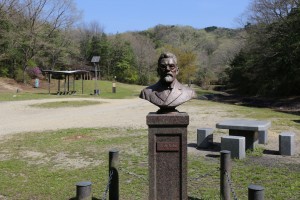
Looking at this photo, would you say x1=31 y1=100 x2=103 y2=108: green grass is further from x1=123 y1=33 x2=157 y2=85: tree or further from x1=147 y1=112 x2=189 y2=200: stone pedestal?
x1=123 y1=33 x2=157 y2=85: tree

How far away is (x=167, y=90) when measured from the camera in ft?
14.3

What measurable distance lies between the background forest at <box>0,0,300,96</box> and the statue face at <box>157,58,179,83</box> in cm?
2126

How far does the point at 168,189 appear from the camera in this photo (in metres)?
4.26

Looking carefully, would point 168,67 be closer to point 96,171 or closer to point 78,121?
point 96,171

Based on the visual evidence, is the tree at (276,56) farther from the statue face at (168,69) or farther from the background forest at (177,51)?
the statue face at (168,69)

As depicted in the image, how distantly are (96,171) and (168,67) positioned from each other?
321 centimetres

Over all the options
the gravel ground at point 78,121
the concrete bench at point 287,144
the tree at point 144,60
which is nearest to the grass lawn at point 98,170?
the concrete bench at point 287,144

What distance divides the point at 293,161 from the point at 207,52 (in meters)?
60.6

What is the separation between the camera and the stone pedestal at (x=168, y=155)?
4.14 meters

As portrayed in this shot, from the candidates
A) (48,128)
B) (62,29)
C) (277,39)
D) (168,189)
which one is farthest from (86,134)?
(62,29)

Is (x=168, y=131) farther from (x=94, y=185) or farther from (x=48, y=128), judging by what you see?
(x=48, y=128)

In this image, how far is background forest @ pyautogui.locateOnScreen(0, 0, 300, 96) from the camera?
2659 cm

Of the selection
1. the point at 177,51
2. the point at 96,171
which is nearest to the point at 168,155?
the point at 96,171

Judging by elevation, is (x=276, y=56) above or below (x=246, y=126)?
above
